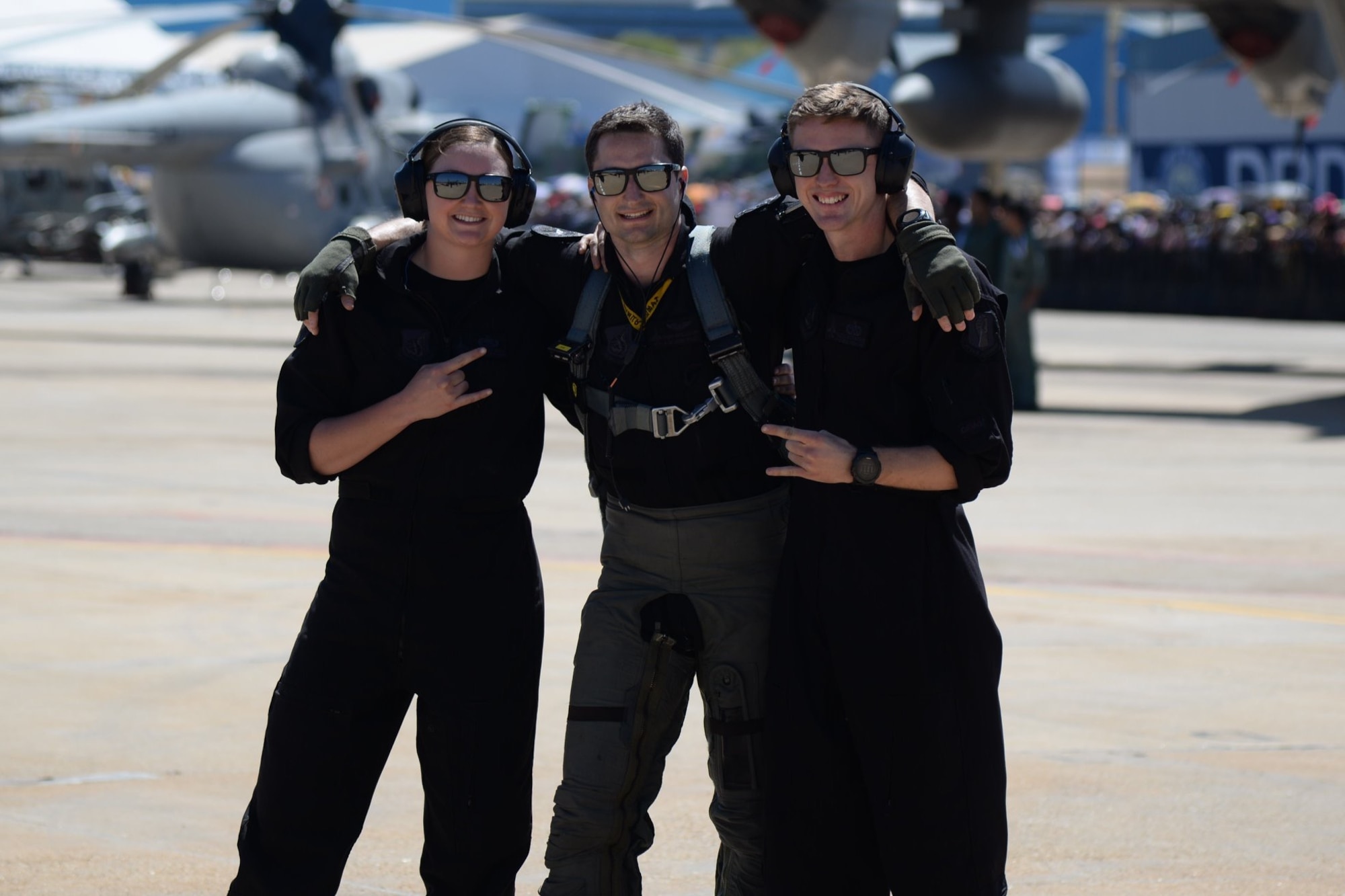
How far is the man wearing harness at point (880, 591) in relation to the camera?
354 cm

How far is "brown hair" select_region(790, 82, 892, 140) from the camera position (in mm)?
3693

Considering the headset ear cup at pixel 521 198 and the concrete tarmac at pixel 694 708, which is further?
the concrete tarmac at pixel 694 708

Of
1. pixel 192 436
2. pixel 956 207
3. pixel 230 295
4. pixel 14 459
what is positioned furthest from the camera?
pixel 230 295

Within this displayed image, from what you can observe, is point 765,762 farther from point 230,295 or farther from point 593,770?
point 230,295

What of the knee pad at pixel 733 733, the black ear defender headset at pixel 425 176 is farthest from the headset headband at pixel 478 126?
the knee pad at pixel 733 733

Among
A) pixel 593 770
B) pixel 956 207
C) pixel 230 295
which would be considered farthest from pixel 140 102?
pixel 593 770

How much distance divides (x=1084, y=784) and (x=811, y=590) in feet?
7.24

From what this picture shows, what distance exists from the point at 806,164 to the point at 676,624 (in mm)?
1015

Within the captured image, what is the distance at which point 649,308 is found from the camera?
392cm

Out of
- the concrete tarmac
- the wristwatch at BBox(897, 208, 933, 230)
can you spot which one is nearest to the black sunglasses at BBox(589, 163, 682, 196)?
the wristwatch at BBox(897, 208, 933, 230)

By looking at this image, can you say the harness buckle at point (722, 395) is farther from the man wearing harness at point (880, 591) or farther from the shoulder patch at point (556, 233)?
the shoulder patch at point (556, 233)

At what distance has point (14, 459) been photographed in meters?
12.8

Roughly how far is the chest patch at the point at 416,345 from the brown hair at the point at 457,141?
14.7 inches

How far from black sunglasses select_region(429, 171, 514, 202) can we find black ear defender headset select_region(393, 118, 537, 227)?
54mm
